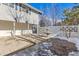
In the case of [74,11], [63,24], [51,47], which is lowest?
[51,47]

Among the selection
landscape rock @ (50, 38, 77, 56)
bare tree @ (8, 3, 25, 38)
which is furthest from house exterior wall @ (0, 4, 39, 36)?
landscape rock @ (50, 38, 77, 56)

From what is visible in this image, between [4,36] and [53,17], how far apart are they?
58cm

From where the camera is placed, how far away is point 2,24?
1895 mm

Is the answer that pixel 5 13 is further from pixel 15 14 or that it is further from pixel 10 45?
pixel 10 45

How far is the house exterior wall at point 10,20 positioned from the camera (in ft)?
6.20

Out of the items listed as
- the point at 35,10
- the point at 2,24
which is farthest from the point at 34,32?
the point at 2,24

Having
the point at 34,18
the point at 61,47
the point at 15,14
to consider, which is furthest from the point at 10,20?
the point at 61,47

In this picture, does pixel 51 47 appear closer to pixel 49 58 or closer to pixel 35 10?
pixel 49 58

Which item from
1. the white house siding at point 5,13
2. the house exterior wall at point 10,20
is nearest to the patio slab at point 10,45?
the house exterior wall at point 10,20

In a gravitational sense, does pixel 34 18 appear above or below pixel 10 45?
above

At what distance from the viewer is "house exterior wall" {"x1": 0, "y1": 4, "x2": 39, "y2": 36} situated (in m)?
1.89

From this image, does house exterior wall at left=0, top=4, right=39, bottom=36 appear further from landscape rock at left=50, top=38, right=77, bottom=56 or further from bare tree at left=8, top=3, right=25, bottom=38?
landscape rock at left=50, top=38, right=77, bottom=56

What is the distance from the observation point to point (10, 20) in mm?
1896

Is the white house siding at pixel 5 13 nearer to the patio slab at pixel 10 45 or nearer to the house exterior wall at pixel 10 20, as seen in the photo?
the house exterior wall at pixel 10 20
